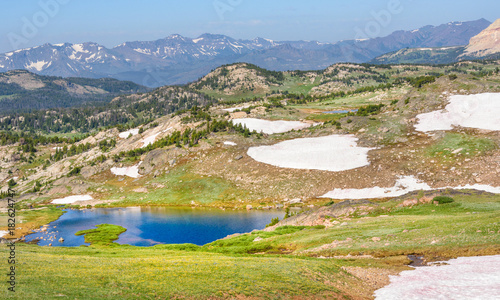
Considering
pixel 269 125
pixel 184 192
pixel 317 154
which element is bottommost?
pixel 184 192

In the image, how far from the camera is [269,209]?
8519 cm

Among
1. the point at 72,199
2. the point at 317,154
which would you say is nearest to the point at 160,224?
the point at 72,199

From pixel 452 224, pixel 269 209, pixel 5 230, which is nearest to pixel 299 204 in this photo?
pixel 269 209

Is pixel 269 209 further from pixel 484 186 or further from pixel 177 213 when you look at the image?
pixel 484 186

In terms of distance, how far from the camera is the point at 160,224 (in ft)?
263

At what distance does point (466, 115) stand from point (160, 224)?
88932mm

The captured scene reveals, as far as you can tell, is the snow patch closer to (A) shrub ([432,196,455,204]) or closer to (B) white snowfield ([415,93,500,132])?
(B) white snowfield ([415,93,500,132])

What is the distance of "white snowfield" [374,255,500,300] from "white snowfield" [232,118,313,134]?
109 m

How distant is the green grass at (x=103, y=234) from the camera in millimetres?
68769

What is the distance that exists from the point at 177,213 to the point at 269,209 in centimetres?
2289

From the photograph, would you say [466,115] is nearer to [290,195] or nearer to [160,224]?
[290,195]

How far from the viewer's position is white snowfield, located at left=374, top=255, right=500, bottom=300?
2392 centimetres

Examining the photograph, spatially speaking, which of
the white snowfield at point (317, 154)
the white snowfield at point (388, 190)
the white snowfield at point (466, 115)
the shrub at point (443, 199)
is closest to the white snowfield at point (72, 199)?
the white snowfield at point (317, 154)

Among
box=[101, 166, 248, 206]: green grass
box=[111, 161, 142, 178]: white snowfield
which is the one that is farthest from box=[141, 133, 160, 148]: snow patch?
box=[101, 166, 248, 206]: green grass
